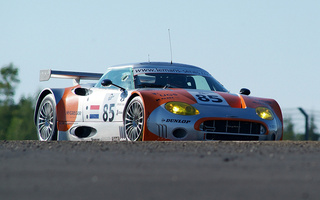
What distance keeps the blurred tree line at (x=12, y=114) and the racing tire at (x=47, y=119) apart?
5309 centimetres

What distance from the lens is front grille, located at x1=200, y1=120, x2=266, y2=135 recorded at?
8898mm

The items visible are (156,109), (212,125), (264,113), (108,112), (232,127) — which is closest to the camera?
(156,109)

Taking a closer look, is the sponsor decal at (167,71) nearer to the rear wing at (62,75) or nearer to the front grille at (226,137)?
the front grille at (226,137)

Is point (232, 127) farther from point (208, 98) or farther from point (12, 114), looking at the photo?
point (12, 114)

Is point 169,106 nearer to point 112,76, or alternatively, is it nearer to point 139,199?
point 112,76

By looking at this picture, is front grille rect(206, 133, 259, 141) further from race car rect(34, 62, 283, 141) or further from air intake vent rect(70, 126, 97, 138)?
air intake vent rect(70, 126, 97, 138)

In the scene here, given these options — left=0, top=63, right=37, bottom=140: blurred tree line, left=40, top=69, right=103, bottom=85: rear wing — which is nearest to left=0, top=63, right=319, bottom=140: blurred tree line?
left=0, top=63, right=37, bottom=140: blurred tree line

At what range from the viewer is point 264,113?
935 cm

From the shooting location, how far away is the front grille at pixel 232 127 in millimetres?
8898

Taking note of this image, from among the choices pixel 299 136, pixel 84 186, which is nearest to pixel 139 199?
pixel 84 186

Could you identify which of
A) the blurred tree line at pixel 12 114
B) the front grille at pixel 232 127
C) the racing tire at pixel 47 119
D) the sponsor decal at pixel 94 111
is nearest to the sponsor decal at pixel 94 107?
the sponsor decal at pixel 94 111

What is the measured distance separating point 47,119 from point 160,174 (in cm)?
751

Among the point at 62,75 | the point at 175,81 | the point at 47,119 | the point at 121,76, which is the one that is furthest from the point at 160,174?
the point at 62,75

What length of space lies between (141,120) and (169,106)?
0.42 meters
